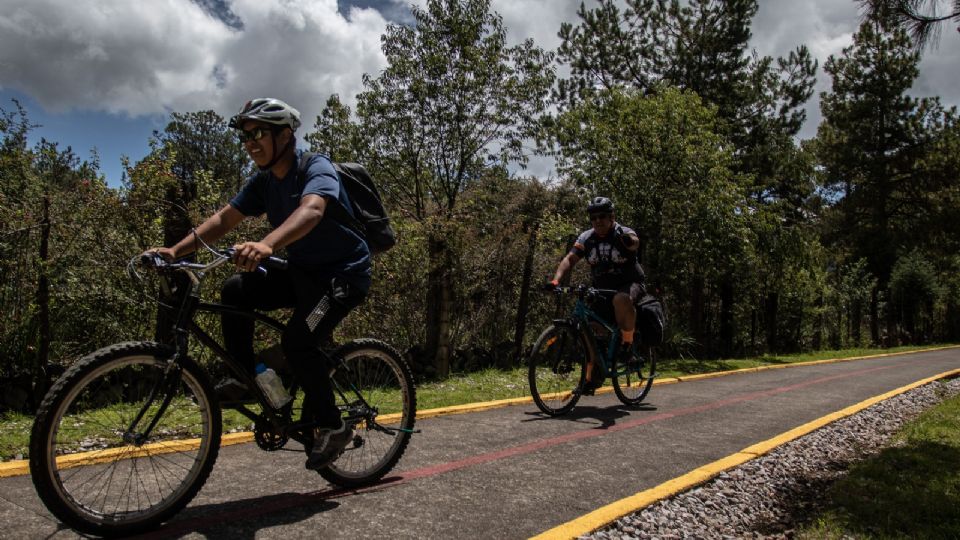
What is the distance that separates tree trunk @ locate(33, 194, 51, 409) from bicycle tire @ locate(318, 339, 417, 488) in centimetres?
400

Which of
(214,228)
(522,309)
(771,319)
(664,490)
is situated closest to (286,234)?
(214,228)

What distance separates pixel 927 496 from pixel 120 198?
7536 millimetres

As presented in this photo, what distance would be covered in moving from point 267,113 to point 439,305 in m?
7.53

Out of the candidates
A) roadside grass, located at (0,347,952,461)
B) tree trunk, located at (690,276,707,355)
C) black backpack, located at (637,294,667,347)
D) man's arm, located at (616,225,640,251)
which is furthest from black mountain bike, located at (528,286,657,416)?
tree trunk, located at (690,276,707,355)

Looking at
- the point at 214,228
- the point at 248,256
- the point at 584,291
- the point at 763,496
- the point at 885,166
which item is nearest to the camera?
the point at 248,256

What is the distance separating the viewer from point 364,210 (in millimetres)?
3721

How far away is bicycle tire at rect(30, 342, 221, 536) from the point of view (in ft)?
9.15

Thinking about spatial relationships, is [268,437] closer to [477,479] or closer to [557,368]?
[477,479]

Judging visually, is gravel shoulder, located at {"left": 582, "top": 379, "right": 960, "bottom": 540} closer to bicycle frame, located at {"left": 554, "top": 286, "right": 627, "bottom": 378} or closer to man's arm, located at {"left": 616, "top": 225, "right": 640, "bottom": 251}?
bicycle frame, located at {"left": 554, "top": 286, "right": 627, "bottom": 378}

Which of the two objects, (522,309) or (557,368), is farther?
(522,309)

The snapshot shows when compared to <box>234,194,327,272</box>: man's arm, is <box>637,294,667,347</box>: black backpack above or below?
below

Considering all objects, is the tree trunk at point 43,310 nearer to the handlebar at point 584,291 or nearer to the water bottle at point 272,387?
the water bottle at point 272,387

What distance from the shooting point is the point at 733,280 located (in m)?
22.1

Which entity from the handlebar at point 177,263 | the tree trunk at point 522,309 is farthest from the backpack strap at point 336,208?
the tree trunk at point 522,309
